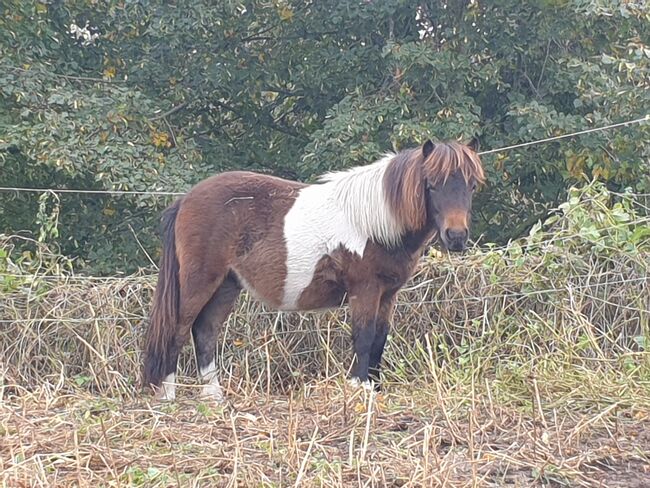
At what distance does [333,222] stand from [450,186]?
0.78 metres

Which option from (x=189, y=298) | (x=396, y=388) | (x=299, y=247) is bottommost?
(x=396, y=388)

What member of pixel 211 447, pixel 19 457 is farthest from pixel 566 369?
pixel 19 457

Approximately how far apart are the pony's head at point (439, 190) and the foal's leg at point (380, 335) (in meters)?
0.51

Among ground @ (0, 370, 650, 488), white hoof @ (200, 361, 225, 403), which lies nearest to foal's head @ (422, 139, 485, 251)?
ground @ (0, 370, 650, 488)

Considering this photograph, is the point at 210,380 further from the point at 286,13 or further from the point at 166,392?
the point at 286,13

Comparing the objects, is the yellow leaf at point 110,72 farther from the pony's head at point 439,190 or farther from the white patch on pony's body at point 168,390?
the pony's head at point 439,190

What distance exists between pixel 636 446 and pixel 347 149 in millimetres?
5478

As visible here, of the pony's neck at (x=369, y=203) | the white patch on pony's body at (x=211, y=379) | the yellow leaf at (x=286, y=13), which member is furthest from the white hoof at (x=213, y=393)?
the yellow leaf at (x=286, y=13)

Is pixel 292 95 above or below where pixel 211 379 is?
above

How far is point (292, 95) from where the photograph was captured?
10727 millimetres

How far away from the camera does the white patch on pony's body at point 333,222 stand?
17.2 ft

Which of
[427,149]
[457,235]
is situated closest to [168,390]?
[457,235]

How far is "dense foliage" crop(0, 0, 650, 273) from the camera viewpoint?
8.55 metres

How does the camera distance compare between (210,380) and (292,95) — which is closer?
(210,380)
